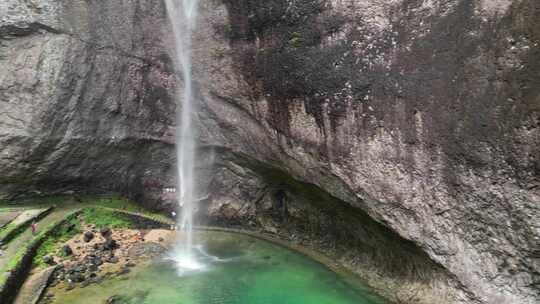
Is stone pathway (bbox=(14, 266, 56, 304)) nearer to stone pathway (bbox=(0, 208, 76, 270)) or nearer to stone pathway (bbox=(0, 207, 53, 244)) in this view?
stone pathway (bbox=(0, 208, 76, 270))

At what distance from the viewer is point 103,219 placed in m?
12.9

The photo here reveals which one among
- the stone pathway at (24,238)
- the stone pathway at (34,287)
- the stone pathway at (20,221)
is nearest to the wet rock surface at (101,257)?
the stone pathway at (34,287)

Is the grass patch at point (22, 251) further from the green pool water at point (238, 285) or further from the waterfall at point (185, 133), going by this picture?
the waterfall at point (185, 133)

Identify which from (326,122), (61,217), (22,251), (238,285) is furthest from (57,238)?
(326,122)

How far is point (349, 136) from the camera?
898 centimetres

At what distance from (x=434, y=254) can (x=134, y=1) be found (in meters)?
9.91

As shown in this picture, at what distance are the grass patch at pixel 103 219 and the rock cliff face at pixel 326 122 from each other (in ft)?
2.76

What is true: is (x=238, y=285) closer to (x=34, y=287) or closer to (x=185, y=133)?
(x=34, y=287)

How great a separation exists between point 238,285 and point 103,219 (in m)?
4.97

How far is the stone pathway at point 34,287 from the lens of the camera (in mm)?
9328

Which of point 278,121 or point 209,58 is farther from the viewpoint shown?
point 209,58

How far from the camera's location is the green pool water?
973 cm

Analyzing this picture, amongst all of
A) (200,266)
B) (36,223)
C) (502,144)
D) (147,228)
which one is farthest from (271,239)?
(502,144)

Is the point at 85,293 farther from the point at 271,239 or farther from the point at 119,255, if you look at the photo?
the point at 271,239
